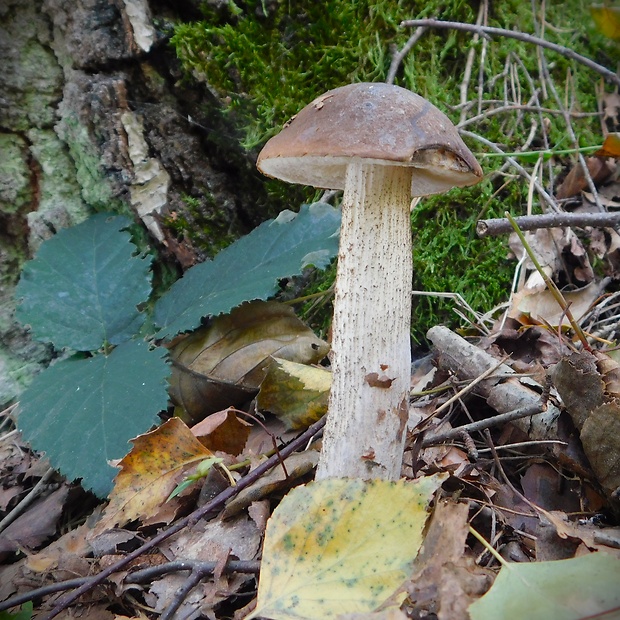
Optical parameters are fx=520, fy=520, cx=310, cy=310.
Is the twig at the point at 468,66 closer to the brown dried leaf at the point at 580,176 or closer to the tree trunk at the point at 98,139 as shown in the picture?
the brown dried leaf at the point at 580,176

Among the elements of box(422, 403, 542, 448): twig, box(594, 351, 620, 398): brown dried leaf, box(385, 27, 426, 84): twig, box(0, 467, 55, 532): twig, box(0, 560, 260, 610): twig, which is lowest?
box(0, 467, 55, 532): twig

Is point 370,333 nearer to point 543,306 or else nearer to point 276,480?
point 276,480

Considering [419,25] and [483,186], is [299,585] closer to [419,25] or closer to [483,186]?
[483,186]

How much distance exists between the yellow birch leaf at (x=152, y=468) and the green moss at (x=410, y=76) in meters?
1.16

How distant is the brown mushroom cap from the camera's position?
1.35 meters

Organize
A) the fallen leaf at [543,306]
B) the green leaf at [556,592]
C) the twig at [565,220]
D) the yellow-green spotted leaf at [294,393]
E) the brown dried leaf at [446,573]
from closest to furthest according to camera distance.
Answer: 1. the green leaf at [556,592]
2. the brown dried leaf at [446,573]
3. the twig at [565,220]
4. the yellow-green spotted leaf at [294,393]
5. the fallen leaf at [543,306]

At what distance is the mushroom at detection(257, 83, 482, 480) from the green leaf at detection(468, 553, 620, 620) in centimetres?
55

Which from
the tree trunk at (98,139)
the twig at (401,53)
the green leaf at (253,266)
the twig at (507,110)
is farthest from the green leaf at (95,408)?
the twig at (507,110)

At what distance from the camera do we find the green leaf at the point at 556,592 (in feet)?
3.00

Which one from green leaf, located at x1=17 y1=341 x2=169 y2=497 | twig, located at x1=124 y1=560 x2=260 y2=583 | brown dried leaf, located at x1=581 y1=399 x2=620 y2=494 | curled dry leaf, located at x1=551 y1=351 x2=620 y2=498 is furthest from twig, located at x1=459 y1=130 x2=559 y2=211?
twig, located at x1=124 y1=560 x2=260 y2=583

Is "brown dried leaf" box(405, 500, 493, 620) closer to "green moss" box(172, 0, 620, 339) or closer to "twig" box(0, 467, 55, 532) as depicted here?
"green moss" box(172, 0, 620, 339)

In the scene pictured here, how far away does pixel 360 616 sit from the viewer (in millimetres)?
1014

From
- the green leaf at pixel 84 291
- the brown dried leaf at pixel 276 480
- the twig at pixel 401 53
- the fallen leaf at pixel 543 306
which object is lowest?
the brown dried leaf at pixel 276 480

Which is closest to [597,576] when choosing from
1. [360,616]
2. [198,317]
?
[360,616]
